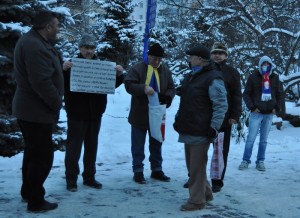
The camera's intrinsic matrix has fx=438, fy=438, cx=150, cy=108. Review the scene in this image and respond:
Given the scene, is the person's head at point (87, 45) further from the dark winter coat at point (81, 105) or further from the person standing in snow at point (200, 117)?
the person standing in snow at point (200, 117)

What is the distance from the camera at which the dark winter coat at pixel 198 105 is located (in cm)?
498

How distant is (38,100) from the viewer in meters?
→ 4.71

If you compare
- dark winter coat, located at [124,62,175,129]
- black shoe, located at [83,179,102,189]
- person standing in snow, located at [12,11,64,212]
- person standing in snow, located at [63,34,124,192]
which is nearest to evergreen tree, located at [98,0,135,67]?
dark winter coat, located at [124,62,175,129]

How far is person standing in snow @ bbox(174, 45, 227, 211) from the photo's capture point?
16.1 ft

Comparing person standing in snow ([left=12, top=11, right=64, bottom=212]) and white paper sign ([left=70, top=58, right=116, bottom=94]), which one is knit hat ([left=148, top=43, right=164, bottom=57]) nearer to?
white paper sign ([left=70, top=58, right=116, bottom=94])

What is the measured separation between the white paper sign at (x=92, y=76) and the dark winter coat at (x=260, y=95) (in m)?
2.71

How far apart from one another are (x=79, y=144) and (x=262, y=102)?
3.38 m

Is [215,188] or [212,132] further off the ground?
[212,132]

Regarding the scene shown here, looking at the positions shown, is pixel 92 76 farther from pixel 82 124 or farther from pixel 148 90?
pixel 148 90

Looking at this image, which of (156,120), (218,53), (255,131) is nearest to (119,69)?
(156,120)

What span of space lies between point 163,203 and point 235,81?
205cm

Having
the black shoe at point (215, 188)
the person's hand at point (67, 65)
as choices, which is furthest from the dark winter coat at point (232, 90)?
the person's hand at point (67, 65)

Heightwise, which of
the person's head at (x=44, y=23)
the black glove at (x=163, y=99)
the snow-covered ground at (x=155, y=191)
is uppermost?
the person's head at (x=44, y=23)

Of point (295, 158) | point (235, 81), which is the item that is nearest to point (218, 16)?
point (295, 158)
